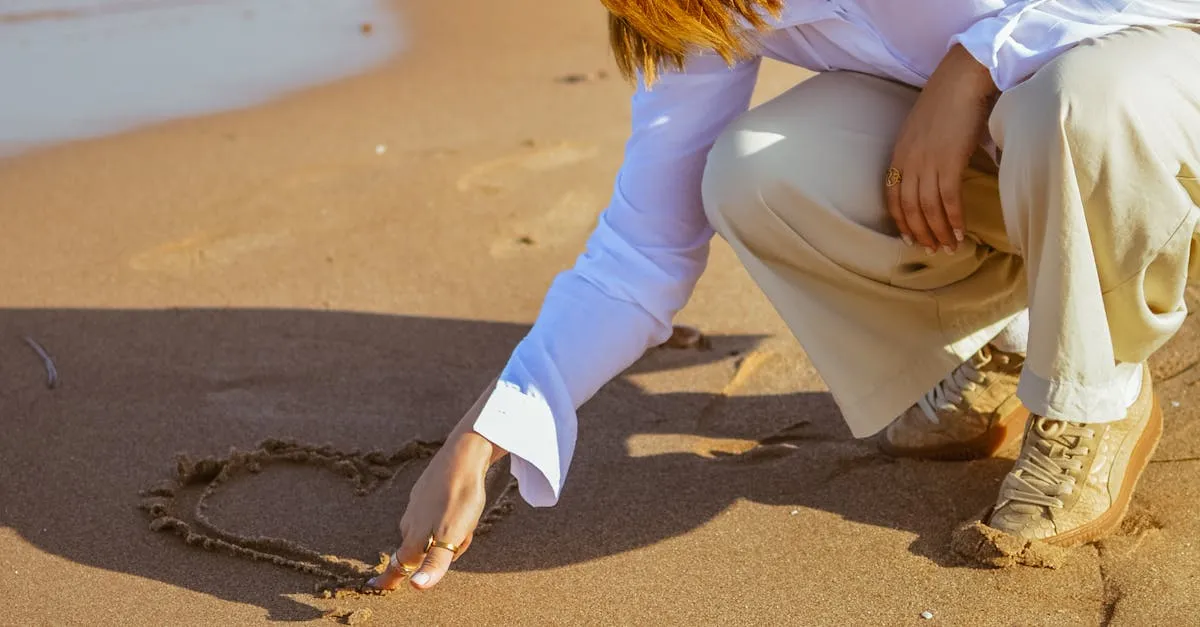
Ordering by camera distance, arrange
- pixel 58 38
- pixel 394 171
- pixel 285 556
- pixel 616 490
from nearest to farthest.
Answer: pixel 285 556
pixel 616 490
pixel 394 171
pixel 58 38

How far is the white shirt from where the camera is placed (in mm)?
1713

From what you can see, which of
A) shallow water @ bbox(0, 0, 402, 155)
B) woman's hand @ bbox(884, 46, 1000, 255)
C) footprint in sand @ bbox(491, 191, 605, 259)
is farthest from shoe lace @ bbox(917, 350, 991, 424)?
shallow water @ bbox(0, 0, 402, 155)

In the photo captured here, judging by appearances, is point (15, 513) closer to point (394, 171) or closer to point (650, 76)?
point (650, 76)

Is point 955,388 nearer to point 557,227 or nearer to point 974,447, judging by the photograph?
point 974,447

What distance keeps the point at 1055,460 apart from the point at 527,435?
729mm

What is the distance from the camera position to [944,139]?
1729 millimetres

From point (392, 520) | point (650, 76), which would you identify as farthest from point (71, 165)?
point (650, 76)

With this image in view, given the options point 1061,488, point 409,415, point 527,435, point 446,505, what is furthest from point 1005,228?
point 409,415

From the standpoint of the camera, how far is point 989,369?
2094 mm

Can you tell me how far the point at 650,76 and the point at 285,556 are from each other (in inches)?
33.6

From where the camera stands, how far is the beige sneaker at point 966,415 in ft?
6.86

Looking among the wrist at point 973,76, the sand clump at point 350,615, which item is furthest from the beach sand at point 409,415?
the wrist at point 973,76

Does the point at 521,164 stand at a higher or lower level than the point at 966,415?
lower

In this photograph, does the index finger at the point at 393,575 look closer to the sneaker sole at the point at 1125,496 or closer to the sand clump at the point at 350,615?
the sand clump at the point at 350,615
